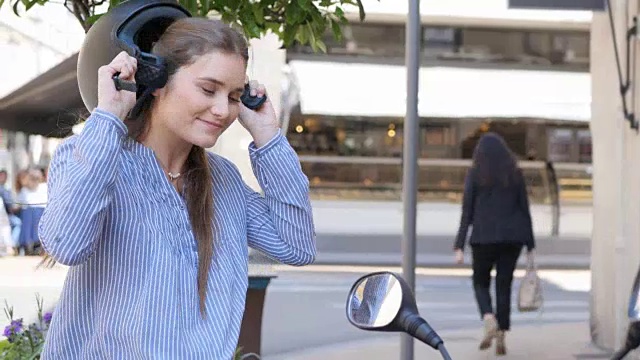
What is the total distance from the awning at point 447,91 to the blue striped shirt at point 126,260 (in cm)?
1826

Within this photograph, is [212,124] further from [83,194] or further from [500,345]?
[500,345]

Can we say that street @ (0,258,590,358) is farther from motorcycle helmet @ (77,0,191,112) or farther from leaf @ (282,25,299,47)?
motorcycle helmet @ (77,0,191,112)

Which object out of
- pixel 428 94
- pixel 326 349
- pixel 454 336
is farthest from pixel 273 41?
pixel 428 94

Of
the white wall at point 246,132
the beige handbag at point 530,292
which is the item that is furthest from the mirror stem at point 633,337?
the beige handbag at point 530,292

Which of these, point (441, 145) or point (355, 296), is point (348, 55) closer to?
point (441, 145)

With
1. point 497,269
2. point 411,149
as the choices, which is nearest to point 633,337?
point 411,149

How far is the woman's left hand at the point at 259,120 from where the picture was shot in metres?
2.45

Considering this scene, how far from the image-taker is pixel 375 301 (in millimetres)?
2275

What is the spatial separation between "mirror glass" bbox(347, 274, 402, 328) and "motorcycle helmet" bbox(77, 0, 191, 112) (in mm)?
584

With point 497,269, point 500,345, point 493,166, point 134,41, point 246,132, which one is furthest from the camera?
point 500,345

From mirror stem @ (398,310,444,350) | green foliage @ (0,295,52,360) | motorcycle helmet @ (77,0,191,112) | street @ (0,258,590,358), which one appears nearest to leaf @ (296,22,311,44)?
green foliage @ (0,295,52,360)

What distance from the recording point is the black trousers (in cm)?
921

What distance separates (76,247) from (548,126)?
20731 millimetres

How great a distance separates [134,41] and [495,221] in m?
7.00
